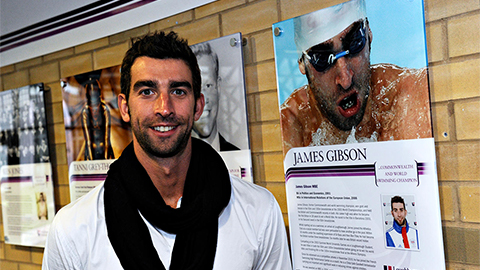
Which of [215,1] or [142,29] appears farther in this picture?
[142,29]

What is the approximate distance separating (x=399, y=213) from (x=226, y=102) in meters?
0.87

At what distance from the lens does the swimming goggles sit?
4.96 ft

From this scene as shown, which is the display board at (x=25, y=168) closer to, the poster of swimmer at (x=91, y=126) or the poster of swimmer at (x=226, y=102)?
the poster of swimmer at (x=91, y=126)

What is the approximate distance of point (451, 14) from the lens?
138 centimetres

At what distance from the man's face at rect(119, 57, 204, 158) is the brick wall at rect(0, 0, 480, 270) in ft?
1.33

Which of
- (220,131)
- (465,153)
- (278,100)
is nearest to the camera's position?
(465,153)

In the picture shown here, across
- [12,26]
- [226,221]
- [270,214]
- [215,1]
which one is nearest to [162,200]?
[226,221]

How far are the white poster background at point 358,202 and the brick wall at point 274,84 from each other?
74 mm

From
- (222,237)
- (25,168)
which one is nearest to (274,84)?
(222,237)

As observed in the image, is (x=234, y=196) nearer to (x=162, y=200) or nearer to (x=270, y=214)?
(x=270, y=214)

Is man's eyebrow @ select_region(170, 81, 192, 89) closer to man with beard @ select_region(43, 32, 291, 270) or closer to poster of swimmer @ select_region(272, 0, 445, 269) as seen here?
man with beard @ select_region(43, 32, 291, 270)

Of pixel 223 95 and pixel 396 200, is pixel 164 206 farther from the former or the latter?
pixel 396 200

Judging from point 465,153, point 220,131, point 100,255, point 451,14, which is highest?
point 451,14

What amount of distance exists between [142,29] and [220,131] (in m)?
0.76
